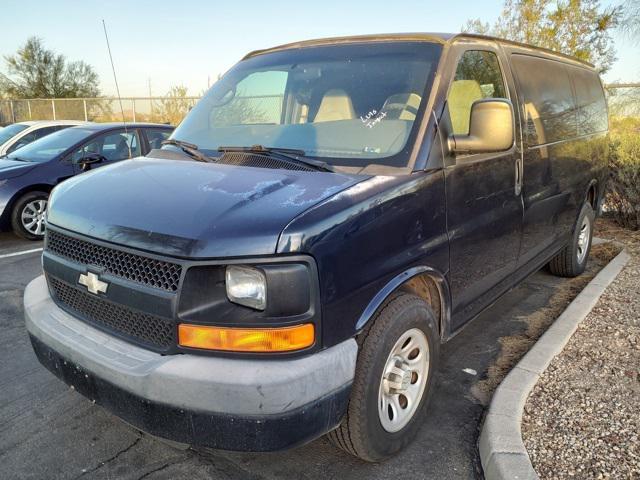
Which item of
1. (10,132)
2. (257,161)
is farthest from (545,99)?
(10,132)

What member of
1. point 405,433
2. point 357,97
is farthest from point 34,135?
point 405,433

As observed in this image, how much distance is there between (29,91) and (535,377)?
122ft

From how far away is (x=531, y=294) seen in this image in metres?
5.11

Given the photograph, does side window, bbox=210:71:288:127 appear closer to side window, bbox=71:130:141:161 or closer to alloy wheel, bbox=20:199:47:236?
side window, bbox=71:130:141:161

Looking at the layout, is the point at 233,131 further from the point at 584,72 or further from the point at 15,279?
the point at 584,72

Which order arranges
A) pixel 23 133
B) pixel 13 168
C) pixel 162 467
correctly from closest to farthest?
1. pixel 162 467
2. pixel 13 168
3. pixel 23 133

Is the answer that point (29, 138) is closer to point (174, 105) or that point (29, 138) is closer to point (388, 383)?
point (388, 383)

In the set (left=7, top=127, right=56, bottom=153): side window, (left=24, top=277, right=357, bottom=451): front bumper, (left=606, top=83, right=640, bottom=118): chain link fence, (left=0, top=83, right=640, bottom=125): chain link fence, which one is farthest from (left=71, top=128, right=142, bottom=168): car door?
(left=0, top=83, right=640, bottom=125): chain link fence

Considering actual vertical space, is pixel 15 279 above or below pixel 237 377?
below

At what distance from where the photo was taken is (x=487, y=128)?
9.48 feet

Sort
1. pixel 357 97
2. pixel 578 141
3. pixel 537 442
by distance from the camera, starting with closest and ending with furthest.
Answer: pixel 537 442, pixel 357 97, pixel 578 141

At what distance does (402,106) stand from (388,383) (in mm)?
1488

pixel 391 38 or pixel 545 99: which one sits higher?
pixel 391 38

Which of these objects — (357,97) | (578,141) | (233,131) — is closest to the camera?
(357,97)
